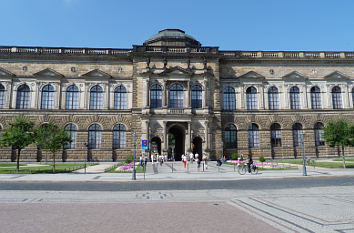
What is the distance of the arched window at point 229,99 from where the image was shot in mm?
39531

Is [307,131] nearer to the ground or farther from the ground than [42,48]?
nearer to the ground

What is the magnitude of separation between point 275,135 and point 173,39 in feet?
79.9

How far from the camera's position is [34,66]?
122ft

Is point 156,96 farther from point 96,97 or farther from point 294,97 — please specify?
point 294,97

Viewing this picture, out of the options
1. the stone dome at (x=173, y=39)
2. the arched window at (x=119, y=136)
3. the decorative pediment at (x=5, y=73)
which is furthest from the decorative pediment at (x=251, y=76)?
the decorative pediment at (x=5, y=73)

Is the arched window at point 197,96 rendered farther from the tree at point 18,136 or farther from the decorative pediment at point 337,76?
the tree at point 18,136

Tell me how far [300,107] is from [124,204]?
1518 inches

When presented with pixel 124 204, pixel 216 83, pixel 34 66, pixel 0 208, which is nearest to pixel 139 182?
pixel 124 204

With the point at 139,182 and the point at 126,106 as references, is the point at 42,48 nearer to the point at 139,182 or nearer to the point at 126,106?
the point at 126,106

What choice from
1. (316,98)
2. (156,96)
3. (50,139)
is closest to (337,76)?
(316,98)

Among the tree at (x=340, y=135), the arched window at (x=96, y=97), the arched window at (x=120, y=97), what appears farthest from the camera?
the arched window at (x=120, y=97)

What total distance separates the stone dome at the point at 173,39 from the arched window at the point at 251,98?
525 inches

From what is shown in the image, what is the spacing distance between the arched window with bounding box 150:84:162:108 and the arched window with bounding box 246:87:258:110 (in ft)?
48.8

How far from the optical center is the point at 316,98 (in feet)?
132
